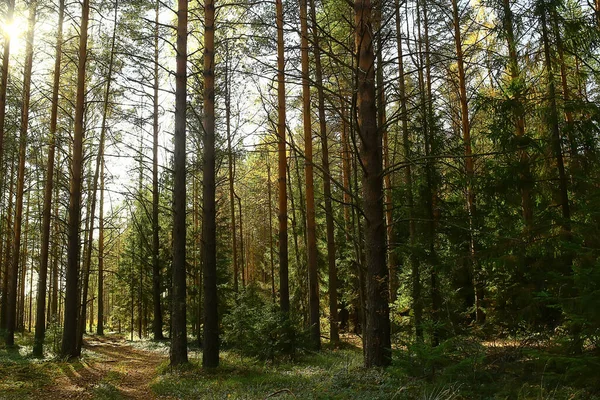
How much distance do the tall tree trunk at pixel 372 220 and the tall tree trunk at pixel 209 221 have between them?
4871 mm

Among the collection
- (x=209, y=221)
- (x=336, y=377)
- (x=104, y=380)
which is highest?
(x=209, y=221)

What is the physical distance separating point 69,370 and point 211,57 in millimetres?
8135

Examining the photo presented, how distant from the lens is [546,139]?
7.08 meters

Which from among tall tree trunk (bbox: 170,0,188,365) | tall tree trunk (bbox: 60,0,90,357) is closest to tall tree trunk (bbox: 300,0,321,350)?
tall tree trunk (bbox: 170,0,188,365)

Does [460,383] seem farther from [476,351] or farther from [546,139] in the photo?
[546,139]

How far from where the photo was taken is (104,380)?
30.0ft

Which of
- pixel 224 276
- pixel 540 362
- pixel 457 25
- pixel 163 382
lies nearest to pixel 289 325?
pixel 163 382

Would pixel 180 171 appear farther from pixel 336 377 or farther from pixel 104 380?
pixel 336 377

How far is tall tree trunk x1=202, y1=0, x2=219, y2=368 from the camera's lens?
30.3ft

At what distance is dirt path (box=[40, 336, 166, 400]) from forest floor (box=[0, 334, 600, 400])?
0.06ft

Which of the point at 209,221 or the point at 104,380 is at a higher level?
the point at 209,221

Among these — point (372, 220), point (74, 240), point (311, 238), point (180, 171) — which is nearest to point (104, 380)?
point (74, 240)

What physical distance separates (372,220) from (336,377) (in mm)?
2108

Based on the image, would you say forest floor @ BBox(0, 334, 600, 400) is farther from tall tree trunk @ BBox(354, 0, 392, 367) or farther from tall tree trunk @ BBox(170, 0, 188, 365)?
tall tree trunk @ BBox(170, 0, 188, 365)
